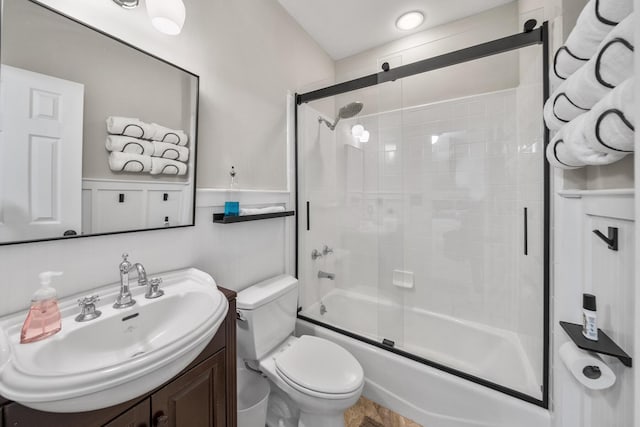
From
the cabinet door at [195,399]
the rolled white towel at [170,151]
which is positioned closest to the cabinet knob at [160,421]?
the cabinet door at [195,399]

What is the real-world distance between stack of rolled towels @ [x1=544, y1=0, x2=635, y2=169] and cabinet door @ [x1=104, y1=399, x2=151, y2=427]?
141cm

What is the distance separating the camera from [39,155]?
0.76 meters

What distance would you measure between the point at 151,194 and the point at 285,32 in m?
1.53

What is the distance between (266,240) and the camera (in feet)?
5.39

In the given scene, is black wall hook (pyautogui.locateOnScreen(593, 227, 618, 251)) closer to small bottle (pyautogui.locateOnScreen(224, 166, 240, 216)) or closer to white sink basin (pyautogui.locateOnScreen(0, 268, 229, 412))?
white sink basin (pyautogui.locateOnScreen(0, 268, 229, 412))

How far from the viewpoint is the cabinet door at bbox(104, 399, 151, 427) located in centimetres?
63

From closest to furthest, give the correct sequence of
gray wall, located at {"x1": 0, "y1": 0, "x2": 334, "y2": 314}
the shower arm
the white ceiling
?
gray wall, located at {"x1": 0, "y1": 0, "x2": 334, "y2": 314} → the white ceiling → the shower arm

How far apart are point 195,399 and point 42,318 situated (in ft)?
1.67

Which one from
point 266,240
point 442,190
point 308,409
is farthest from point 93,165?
point 442,190

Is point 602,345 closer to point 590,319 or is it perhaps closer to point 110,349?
point 590,319

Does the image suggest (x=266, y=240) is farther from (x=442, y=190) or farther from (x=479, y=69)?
(x=479, y=69)

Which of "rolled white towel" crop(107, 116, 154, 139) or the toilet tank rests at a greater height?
"rolled white towel" crop(107, 116, 154, 139)

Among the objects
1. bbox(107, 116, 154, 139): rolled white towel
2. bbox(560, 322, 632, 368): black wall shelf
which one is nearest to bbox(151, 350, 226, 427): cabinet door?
bbox(107, 116, 154, 139): rolled white towel

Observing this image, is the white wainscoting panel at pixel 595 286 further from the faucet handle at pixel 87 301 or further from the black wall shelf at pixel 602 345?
the faucet handle at pixel 87 301
